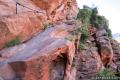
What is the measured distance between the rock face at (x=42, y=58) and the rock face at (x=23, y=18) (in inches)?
42.5

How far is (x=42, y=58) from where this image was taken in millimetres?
12297

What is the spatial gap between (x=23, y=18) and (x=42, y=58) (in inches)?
178

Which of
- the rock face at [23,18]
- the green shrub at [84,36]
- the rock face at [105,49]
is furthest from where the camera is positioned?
the rock face at [105,49]

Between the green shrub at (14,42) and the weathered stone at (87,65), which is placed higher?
the green shrub at (14,42)

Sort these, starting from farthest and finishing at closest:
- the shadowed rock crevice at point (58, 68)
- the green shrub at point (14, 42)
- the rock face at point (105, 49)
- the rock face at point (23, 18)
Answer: the rock face at point (105, 49) → the rock face at point (23, 18) → the green shrub at point (14, 42) → the shadowed rock crevice at point (58, 68)

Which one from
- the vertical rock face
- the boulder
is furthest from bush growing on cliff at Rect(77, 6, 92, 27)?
the boulder

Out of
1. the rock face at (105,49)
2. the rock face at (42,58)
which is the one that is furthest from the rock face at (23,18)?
the rock face at (105,49)

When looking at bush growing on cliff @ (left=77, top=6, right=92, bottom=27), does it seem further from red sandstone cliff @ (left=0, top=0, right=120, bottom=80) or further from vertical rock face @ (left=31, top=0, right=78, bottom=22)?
vertical rock face @ (left=31, top=0, right=78, bottom=22)

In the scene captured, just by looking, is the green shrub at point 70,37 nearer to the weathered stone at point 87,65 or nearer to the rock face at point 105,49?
the weathered stone at point 87,65

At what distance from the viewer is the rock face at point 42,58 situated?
12203mm

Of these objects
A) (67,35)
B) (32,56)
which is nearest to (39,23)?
(67,35)

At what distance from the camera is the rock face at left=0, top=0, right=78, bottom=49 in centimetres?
1512

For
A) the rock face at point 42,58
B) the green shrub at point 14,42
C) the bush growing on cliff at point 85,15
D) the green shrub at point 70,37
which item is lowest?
the rock face at point 42,58

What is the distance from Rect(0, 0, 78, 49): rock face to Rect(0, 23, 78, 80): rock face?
3.54ft
